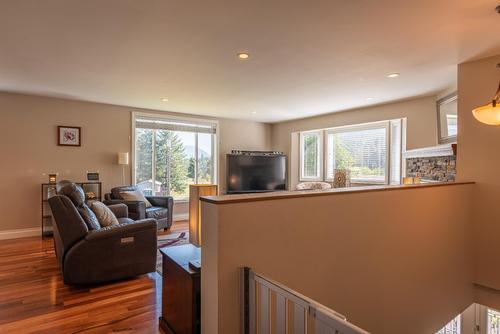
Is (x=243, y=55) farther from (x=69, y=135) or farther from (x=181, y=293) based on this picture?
(x=69, y=135)

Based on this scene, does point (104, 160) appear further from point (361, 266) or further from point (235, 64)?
point (361, 266)

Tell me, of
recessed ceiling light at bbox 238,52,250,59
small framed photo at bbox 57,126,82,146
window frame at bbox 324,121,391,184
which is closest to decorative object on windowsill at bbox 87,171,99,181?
small framed photo at bbox 57,126,82,146

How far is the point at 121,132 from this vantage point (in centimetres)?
559

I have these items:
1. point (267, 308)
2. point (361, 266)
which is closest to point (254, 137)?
point (361, 266)

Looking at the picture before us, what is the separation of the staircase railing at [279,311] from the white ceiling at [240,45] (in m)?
1.86

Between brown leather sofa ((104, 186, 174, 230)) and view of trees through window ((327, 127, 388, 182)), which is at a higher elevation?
view of trees through window ((327, 127, 388, 182))

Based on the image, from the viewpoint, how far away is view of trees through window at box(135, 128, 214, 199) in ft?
19.4

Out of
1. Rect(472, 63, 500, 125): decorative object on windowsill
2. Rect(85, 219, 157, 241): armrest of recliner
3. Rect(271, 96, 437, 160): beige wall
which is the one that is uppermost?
Rect(271, 96, 437, 160): beige wall

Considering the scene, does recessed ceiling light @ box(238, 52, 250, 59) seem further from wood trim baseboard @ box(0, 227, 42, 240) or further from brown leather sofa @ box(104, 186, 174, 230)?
wood trim baseboard @ box(0, 227, 42, 240)

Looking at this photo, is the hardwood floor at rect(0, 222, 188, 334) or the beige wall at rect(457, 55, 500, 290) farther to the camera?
the beige wall at rect(457, 55, 500, 290)

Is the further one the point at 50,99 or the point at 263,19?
the point at 50,99

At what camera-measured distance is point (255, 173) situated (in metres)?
6.93

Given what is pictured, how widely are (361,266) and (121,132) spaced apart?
199 inches

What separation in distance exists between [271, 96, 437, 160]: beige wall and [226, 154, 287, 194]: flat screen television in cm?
120
